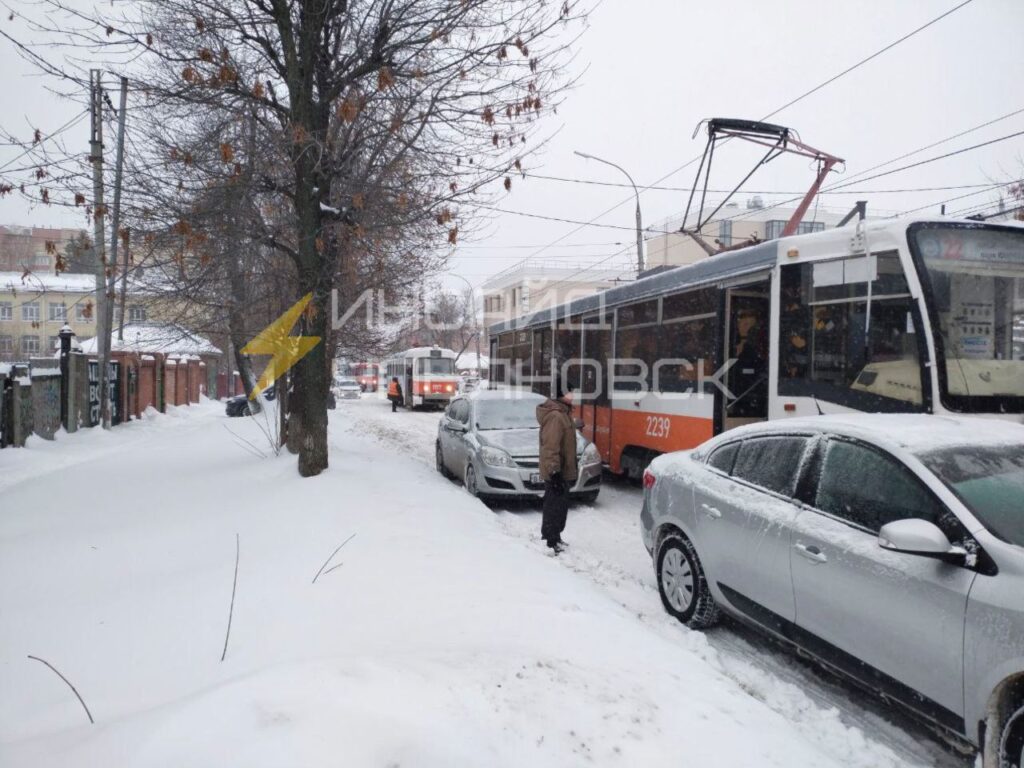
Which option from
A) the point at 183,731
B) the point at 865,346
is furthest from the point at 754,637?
the point at 183,731

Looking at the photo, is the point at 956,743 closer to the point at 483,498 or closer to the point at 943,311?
the point at 943,311

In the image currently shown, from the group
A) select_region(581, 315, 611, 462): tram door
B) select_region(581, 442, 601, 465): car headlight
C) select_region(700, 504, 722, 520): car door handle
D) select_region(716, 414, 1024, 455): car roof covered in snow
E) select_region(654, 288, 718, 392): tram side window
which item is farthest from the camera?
Answer: select_region(581, 315, 611, 462): tram door

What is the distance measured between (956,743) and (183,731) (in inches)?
136

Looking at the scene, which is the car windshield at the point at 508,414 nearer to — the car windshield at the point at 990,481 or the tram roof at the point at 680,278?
the tram roof at the point at 680,278

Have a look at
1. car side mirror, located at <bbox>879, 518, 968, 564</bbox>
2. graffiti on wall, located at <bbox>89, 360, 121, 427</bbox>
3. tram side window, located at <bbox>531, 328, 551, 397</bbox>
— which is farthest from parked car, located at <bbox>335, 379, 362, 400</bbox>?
→ car side mirror, located at <bbox>879, 518, 968, 564</bbox>

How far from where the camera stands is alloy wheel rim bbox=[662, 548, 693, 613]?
4.77 meters

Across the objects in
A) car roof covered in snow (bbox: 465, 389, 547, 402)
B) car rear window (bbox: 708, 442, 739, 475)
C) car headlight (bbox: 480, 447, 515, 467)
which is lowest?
car headlight (bbox: 480, 447, 515, 467)

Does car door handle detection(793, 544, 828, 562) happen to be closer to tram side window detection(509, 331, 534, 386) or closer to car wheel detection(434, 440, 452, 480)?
car wheel detection(434, 440, 452, 480)

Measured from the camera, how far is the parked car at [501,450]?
346 inches

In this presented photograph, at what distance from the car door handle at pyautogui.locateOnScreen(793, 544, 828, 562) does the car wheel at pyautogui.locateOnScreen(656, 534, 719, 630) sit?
105 centimetres

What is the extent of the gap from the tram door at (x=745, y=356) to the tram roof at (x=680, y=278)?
1.18ft

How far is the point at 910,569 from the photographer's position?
3.05 metres

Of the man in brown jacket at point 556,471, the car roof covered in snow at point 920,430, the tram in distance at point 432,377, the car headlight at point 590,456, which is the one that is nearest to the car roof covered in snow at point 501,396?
the car headlight at point 590,456

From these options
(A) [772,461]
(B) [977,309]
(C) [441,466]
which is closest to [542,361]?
(C) [441,466]
